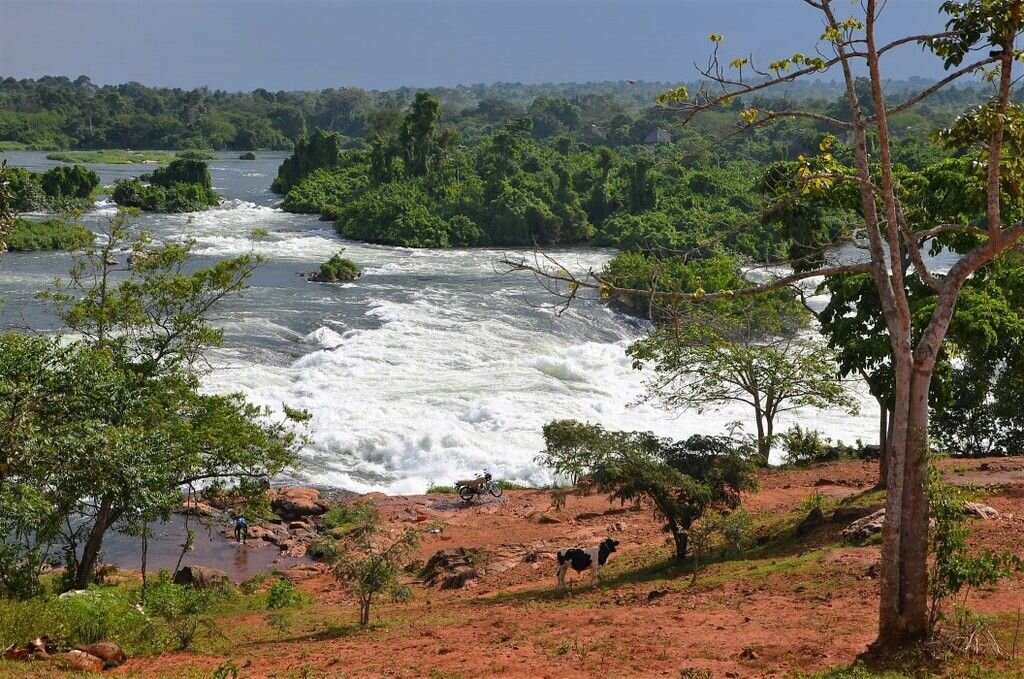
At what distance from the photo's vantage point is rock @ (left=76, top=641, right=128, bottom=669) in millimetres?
10219

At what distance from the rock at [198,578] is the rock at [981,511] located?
1036 centimetres

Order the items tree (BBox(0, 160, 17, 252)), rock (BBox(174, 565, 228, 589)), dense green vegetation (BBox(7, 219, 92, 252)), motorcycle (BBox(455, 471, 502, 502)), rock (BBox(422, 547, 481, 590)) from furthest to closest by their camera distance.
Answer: dense green vegetation (BBox(7, 219, 92, 252))
motorcycle (BBox(455, 471, 502, 502))
rock (BBox(174, 565, 228, 589))
rock (BBox(422, 547, 481, 590))
tree (BBox(0, 160, 17, 252))

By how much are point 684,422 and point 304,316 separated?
13823 millimetres

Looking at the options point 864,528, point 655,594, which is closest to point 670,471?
point 655,594

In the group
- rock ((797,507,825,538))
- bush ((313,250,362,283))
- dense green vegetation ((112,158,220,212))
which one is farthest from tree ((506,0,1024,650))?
dense green vegetation ((112,158,220,212))

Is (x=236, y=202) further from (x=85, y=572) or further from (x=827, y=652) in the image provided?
(x=827, y=652)

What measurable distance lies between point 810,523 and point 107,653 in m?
8.90

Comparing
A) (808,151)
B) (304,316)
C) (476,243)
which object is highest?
(808,151)

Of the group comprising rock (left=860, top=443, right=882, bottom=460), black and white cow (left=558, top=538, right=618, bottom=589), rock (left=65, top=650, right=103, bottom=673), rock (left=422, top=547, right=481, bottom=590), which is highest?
rock (left=860, top=443, right=882, bottom=460)

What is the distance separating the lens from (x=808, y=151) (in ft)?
278

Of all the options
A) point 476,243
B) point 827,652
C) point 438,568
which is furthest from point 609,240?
point 827,652

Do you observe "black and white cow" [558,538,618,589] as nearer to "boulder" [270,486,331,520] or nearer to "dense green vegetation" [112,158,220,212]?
"boulder" [270,486,331,520]

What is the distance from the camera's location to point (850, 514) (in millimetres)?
14289

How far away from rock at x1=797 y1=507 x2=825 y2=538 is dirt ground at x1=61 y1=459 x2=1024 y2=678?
0.46 ft
